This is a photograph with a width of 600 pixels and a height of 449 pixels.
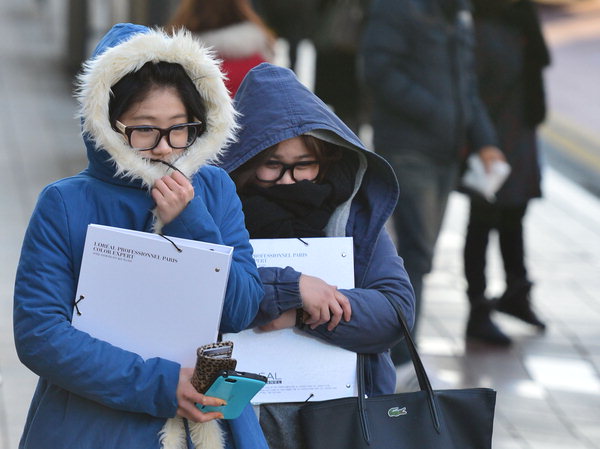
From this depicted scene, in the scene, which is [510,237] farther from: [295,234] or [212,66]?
[212,66]

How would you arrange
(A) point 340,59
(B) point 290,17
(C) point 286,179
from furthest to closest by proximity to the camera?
(B) point 290,17
(A) point 340,59
(C) point 286,179

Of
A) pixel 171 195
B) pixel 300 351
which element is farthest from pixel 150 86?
pixel 300 351

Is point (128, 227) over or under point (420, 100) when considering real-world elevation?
over

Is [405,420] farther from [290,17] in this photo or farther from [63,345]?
[290,17]

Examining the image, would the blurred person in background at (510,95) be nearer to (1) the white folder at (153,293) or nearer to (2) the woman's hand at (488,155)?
(2) the woman's hand at (488,155)


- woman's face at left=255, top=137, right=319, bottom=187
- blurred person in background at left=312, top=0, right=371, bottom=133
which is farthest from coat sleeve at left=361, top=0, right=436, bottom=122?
blurred person in background at left=312, top=0, right=371, bottom=133

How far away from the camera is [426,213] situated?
5254mm

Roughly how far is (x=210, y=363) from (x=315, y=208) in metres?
0.72

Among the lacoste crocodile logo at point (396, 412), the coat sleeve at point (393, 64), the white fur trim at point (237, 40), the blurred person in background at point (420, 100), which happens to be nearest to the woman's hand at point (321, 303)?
the lacoste crocodile logo at point (396, 412)

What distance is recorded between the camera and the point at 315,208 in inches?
112

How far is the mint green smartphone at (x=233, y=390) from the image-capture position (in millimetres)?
2230

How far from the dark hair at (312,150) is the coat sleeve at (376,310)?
0.81 ft

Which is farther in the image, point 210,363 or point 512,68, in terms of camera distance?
point 512,68

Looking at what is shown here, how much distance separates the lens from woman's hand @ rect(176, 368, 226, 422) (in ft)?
7.43
